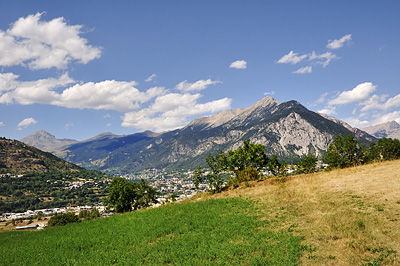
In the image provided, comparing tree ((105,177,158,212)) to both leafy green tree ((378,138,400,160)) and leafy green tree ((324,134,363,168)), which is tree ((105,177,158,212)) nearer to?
leafy green tree ((324,134,363,168))

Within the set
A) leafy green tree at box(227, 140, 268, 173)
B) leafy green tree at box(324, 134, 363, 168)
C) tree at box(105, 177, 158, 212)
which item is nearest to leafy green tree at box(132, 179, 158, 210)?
tree at box(105, 177, 158, 212)

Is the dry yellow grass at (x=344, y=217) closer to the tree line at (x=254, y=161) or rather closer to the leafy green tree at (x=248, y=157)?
the tree line at (x=254, y=161)

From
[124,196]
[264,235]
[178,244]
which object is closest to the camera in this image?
[264,235]

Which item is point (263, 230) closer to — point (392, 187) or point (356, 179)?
point (392, 187)

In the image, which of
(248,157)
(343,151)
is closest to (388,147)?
(343,151)

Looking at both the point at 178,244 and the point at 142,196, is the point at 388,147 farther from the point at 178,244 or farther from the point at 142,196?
the point at 178,244

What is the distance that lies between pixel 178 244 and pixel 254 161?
52.4 metres

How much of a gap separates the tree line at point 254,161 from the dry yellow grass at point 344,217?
2102 centimetres

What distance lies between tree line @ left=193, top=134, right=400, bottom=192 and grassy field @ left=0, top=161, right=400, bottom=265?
2260 centimetres

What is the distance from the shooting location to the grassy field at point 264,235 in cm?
1616

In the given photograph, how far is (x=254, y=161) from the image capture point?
69.8 m

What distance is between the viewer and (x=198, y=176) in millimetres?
76125

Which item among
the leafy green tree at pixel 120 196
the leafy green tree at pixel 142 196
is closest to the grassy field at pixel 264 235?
the leafy green tree at pixel 120 196

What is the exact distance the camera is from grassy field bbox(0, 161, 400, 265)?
636 inches
